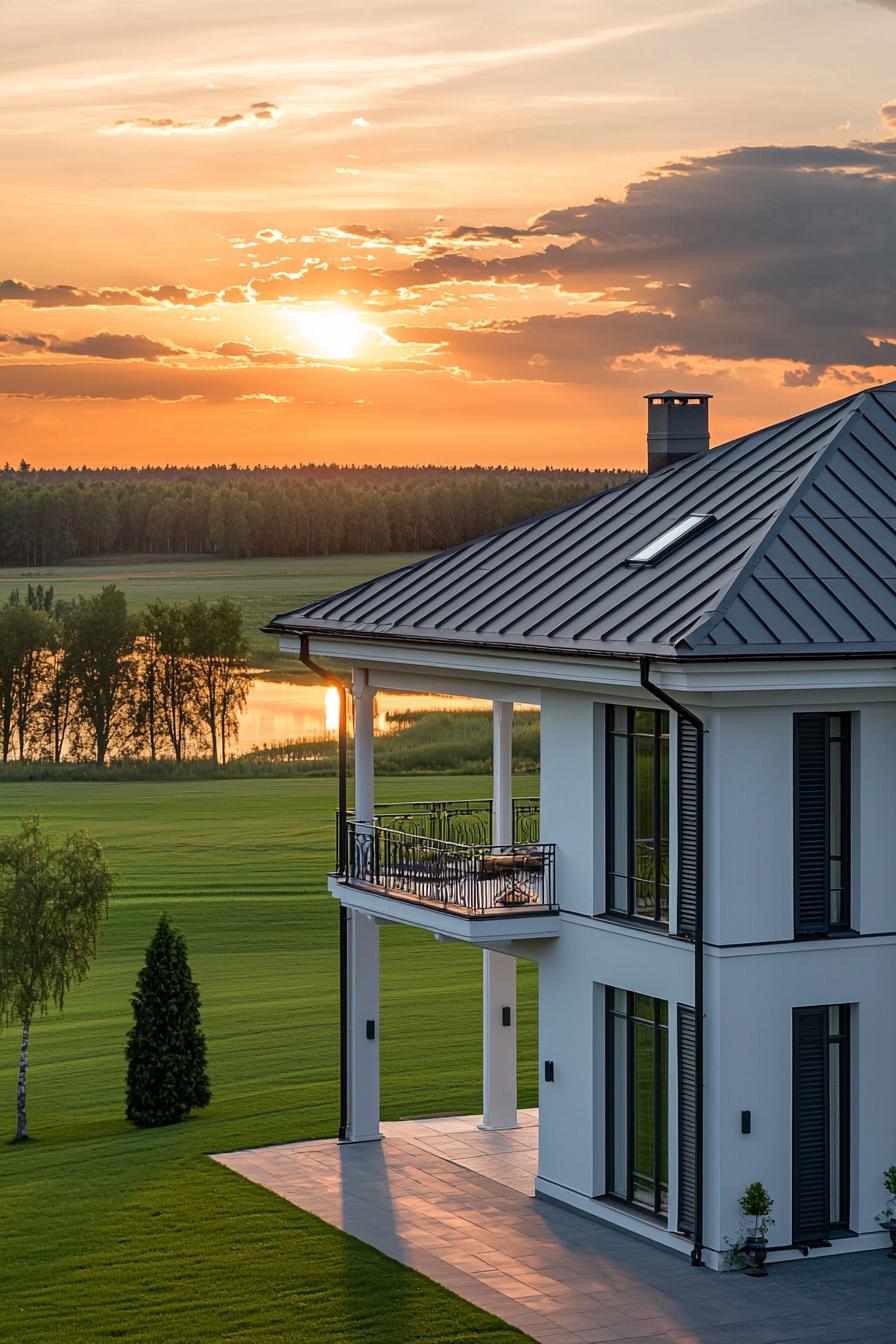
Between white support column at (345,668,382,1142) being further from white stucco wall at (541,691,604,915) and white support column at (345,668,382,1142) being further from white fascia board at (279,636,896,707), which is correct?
white stucco wall at (541,691,604,915)

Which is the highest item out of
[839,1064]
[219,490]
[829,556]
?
[219,490]

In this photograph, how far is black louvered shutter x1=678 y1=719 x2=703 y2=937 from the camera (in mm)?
17906

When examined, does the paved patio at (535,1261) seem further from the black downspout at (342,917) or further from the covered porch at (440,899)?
the covered porch at (440,899)

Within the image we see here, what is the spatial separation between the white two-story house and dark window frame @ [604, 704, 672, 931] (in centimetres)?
3

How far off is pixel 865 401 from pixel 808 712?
522cm

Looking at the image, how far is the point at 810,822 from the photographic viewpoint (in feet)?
59.3

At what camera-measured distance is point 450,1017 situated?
34062mm

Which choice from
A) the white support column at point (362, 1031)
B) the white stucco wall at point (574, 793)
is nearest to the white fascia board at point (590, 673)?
the white stucco wall at point (574, 793)

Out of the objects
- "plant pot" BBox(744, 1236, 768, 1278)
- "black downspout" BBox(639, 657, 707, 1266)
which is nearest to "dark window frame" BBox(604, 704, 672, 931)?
"black downspout" BBox(639, 657, 707, 1266)

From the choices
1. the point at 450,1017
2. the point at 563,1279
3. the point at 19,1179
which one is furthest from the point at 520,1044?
the point at 563,1279

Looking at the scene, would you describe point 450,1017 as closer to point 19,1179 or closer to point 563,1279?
point 19,1179

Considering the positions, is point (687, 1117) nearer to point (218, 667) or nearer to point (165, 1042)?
point (165, 1042)

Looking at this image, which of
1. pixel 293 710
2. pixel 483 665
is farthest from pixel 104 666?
pixel 483 665

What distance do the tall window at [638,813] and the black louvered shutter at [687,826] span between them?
1.47ft
